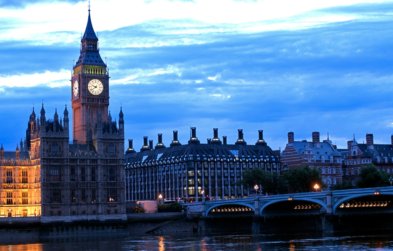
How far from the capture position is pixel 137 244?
120 m

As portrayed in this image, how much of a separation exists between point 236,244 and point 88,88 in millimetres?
75905

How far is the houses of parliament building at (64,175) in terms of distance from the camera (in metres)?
155

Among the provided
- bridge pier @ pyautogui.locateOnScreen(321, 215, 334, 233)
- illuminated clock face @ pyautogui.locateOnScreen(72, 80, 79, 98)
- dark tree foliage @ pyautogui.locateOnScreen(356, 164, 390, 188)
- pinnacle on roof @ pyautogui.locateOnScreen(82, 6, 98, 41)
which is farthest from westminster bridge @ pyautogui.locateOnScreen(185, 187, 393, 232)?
pinnacle on roof @ pyautogui.locateOnScreen(82, 6, 98, 41)

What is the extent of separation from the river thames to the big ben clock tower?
47912mm

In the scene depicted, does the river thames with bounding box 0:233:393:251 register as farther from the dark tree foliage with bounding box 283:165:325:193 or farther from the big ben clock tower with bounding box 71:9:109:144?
the dark tree foliage with bounding box 283:165:325:193

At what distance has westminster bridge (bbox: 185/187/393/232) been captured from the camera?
12650 cm

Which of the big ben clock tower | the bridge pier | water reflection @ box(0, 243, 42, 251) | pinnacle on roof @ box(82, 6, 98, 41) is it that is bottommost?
water reflection @ box(0, 243, 42, 251)

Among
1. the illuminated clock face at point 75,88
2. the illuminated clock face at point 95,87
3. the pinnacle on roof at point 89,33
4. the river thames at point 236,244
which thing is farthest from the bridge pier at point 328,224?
the pinnacle on roof at point 89,33

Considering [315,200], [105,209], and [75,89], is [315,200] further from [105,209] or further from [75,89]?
[75,89]

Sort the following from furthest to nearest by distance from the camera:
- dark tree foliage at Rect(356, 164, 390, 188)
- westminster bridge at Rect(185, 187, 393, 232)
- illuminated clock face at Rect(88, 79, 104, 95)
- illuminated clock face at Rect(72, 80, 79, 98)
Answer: illuminated clock face at Rect(72, 80, 79, 98) → illuminated clock face at Rect(88, 79, 104, 95) → dark tree foliage at Rect(356, 164, 390, 188) → westminster bridge at Rect(185, 187, 393, 232)

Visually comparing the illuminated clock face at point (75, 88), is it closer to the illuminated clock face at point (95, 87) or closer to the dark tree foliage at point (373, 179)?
the illuminated clock face at point (95, 87)

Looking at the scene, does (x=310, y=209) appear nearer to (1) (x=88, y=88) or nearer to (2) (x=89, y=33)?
(1) (x=88, y=88)

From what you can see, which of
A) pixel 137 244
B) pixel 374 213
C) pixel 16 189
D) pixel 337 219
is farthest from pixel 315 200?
pixel 16 189

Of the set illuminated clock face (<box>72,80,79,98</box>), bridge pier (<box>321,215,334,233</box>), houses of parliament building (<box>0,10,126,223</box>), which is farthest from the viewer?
illuminated clock face (<box>72,80,79,98</box>)
